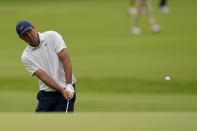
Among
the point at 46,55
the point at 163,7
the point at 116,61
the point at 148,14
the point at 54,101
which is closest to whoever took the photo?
the point at 46,55

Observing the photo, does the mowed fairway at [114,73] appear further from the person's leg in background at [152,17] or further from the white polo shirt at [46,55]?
the white polo shirt at [46,55]

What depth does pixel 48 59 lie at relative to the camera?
7363 mm

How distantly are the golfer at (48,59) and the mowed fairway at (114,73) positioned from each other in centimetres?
51

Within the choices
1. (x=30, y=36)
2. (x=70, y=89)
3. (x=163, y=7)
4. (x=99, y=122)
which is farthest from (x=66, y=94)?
(x=163, y=7)

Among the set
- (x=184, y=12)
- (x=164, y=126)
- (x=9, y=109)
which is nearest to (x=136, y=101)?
(x=9, y=109)

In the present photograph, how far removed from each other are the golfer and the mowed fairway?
51 centimetres

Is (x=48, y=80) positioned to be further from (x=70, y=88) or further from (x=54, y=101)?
(x=54, y=101)

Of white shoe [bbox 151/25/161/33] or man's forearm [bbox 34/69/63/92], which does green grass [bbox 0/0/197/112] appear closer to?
white shoe [bbox 151/25/161/33]

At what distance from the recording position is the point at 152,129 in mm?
4492

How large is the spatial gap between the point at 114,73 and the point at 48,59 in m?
5.41

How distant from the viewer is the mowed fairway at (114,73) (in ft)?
15.4

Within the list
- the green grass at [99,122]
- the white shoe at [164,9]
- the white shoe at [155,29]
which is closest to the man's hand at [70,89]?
the green grass at [99,122]

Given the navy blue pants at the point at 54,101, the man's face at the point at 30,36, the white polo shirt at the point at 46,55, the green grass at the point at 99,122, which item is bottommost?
the navy blue pants at the point at 54,101

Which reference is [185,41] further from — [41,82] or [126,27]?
[41,82]
